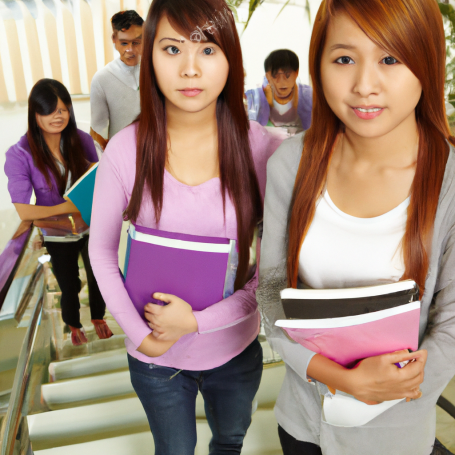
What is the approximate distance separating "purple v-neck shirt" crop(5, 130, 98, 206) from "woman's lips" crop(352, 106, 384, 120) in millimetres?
1511

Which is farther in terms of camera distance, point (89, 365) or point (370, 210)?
point (89, 365)

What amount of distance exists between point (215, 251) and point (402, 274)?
1.29ft

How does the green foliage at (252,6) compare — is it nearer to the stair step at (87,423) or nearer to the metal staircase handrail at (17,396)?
the metal staircase handrail at (17,396)

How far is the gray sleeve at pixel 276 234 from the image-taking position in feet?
2.88

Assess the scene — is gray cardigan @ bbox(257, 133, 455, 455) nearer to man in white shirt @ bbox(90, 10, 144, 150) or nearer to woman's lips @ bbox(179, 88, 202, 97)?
woman's lips @ bbox(179, 88, 202, 97)

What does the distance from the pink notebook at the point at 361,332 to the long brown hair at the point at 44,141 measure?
4.82 ft

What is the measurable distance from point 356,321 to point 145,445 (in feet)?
4.45

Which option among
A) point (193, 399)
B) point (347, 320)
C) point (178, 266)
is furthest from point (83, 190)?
Answer: point (347, 320)

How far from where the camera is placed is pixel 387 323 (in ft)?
2.32

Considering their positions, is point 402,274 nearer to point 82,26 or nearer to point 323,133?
point 323,133

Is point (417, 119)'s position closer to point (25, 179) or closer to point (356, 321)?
point (356, 321)

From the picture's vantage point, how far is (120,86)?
2096 mm

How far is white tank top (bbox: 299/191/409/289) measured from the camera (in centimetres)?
78

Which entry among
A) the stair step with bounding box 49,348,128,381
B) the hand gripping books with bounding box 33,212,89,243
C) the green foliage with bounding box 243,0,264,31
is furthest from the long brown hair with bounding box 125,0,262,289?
the green foliage with bounding box 243,0,264,31
